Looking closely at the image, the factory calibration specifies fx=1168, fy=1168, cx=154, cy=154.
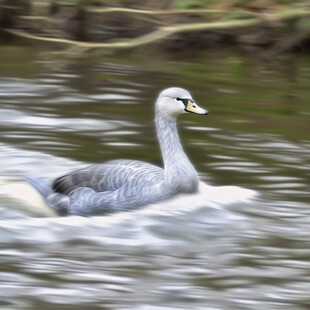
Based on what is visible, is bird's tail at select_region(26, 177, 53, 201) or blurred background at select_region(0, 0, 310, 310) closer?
blurred background at select_region(0, 0, 310, 310)

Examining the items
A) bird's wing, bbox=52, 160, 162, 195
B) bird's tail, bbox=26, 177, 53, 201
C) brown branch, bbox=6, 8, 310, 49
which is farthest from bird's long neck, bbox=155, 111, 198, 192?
brown branch, bbox=6, 8, 310, 49

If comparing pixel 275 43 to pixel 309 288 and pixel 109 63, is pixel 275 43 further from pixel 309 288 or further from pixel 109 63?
pixel 309 288

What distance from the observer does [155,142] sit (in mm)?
11391

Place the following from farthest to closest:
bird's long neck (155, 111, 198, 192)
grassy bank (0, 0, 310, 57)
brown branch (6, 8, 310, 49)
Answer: grassy bank (0, 0, 310, 57) → brown branch (6, 8, 310, 49) → bird's long neck (155, 111, 198, 192)

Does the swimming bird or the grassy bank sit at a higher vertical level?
the grassy bank

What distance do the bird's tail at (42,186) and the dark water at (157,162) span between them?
339mm

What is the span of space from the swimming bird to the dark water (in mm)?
153

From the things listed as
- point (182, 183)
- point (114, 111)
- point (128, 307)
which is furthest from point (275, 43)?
point (128, 307)

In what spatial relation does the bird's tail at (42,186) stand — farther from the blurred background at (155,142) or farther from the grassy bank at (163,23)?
the grassy bank at (163,23)

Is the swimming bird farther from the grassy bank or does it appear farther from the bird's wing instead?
the grassy bank

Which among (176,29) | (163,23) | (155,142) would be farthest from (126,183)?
(163,23)

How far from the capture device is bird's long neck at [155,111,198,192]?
8953 mm

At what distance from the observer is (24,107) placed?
12.7 meters

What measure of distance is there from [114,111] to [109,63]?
3.76m
